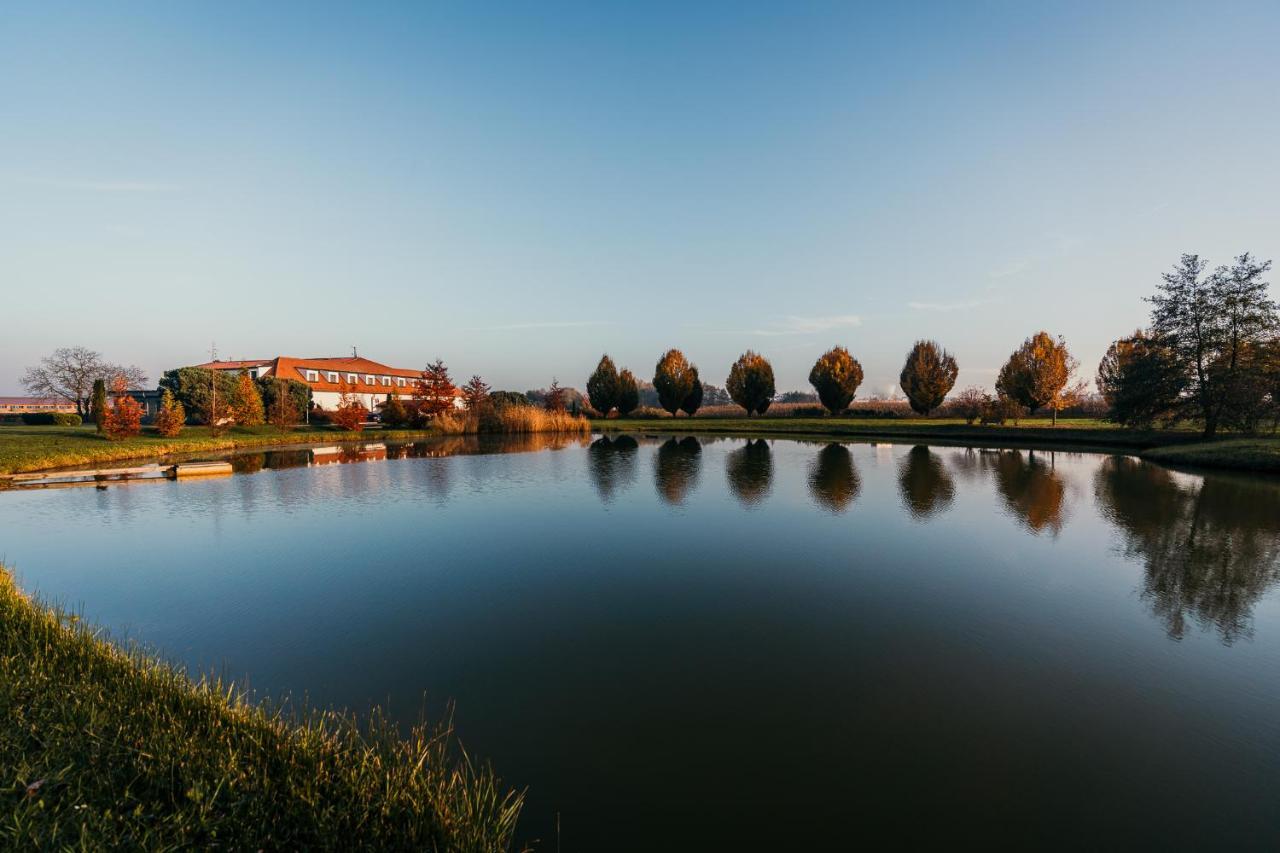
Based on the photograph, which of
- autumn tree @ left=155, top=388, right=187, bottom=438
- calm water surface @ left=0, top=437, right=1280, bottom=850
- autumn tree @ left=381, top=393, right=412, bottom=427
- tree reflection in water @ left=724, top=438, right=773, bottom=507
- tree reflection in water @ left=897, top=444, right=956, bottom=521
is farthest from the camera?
autumn tree @ left=381, top=393, right=412, bottom=427

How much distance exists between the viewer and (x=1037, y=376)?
3828 cm

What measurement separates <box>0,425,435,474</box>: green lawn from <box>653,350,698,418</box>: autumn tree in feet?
86.1

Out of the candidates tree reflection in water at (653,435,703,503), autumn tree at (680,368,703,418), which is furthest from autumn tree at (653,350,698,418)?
tree reflection in water at (653,435,703,503)

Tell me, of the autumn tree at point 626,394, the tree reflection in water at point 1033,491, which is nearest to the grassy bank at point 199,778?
the tree reflection in water at point 1033,491

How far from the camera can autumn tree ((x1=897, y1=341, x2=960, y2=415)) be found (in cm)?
4397

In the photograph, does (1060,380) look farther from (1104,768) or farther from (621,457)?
(1104,768)

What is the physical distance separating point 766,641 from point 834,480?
1176 centimetres

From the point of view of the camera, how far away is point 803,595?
7.04 m

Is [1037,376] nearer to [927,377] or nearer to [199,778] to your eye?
[927,377]

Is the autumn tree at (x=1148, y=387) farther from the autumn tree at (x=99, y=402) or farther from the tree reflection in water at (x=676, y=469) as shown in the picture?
the autumn tree at (x=99, y=402)

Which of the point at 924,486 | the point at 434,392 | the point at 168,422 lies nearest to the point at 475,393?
the point at 434,392

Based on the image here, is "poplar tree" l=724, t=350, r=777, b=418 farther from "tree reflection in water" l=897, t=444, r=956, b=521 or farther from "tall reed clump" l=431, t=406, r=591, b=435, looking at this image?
"tree reflection in water" l=897, t=444, r=956, b=521

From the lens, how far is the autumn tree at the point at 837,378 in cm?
4694

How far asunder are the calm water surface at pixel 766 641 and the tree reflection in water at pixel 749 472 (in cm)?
103
